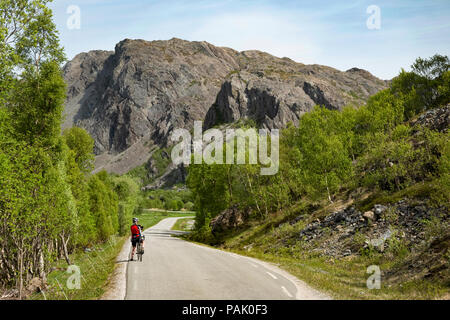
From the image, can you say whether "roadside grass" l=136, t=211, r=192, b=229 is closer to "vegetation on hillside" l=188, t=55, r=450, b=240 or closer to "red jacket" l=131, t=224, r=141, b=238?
"vegetation on hillside" l=188, t=55, r=450, b=240

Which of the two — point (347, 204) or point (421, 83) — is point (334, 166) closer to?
point (347, 204)

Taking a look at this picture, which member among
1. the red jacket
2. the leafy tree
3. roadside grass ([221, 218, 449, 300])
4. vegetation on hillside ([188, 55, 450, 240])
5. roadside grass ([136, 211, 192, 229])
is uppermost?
the leafy tree

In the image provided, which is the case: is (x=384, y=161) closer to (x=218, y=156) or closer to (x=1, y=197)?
(x=218, y=156)

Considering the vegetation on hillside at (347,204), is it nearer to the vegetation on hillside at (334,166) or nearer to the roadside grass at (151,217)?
the vegetation on hillside at (334,166)

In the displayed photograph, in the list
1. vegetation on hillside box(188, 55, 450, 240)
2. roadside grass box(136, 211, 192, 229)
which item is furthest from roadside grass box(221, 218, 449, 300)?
roadside grass box(136, 211, 192, 229)

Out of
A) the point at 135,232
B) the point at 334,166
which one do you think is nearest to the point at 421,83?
the point at 334,166

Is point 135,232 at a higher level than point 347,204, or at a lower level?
higher

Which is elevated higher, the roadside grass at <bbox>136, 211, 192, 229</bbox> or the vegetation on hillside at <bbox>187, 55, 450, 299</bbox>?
the vegetation on hillside at <bbox>187, 55, 450, 299</bbox>

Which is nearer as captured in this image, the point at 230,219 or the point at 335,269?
the point at 335,269

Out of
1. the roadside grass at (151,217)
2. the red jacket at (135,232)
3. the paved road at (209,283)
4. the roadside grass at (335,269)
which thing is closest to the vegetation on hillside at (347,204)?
the roadside grass at (335,269)

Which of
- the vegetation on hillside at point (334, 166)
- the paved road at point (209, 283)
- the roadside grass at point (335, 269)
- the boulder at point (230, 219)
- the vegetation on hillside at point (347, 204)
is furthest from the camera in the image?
the boulder at point (230, 219)

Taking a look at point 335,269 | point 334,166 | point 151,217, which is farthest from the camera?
point 151,217

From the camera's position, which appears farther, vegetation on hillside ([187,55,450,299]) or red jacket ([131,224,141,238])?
red jacket ([131,224,141,238])
